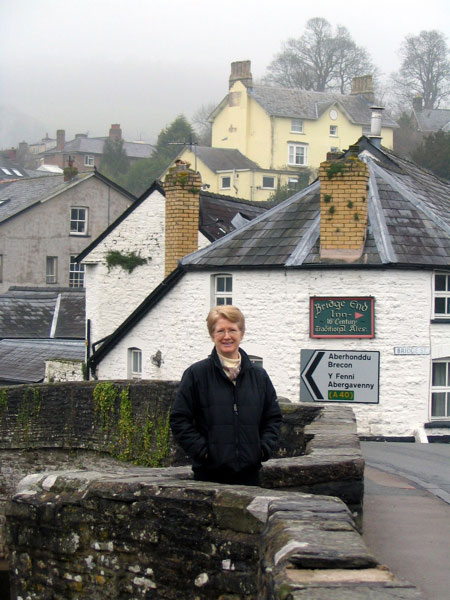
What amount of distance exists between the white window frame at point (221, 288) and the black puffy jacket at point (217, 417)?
15.7 m

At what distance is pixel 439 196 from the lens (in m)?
24.4

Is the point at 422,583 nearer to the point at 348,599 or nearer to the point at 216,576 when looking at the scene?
the point at 216,576

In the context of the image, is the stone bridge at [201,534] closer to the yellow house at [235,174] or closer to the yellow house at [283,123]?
the yellow house at [235,174]

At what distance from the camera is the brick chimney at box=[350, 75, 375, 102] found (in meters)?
76.8

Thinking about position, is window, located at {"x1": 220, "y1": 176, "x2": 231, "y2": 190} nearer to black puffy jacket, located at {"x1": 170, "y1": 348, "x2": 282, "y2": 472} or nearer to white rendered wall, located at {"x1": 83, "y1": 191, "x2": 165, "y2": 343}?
white rendered wall, located at {"x1": 83, "y1": 191, "x2": 165, "y2": 343}

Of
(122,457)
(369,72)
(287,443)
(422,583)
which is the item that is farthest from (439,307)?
(369,72)

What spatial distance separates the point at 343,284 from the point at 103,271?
954 cm

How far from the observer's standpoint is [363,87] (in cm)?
7731

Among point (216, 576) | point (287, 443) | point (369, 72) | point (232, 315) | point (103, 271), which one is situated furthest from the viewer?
point (369, 72)

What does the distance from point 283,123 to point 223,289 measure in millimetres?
49652

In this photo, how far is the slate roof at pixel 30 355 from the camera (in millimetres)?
29284

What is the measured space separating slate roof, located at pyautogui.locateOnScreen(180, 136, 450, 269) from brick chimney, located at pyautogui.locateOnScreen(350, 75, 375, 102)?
54231mm

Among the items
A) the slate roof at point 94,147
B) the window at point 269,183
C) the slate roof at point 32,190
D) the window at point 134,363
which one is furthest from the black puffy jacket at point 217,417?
the slate roof at point 94,147

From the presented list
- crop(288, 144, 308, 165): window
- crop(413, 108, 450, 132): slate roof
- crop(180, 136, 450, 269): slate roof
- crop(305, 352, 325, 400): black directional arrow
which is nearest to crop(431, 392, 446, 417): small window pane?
crop(305, 352, 325, 400): black directional arrow
